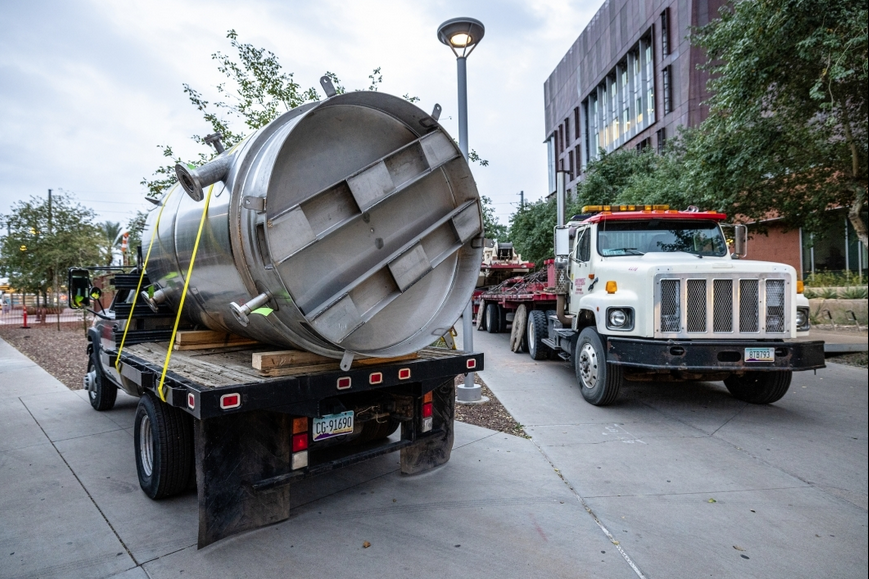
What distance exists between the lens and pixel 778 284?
20.6 ft

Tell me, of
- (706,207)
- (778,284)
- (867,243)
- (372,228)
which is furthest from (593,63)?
(372,228)

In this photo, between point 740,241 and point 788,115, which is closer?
point 740,241

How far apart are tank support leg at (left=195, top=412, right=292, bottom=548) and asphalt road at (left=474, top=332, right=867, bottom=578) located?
7.63 ft

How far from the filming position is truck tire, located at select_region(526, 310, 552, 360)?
10.9 m

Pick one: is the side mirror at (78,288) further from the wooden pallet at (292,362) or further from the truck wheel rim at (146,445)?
the wooden pallet at (292,362)

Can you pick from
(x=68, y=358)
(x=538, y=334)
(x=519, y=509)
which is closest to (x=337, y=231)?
(x=519, y=509)

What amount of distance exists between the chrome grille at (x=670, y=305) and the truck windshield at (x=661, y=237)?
4.81 feet

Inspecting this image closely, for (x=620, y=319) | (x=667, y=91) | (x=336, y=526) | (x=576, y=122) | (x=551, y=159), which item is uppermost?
(x=576, y=122)

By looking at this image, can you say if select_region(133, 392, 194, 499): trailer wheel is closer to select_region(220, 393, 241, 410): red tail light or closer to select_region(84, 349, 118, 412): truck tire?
select_region(220, 393, 241, 410): red tail light

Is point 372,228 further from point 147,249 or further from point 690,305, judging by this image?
point 690,305

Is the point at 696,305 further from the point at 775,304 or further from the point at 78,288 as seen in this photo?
the point at 78,288

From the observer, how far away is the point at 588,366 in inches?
289

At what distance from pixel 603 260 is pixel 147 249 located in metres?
5.76

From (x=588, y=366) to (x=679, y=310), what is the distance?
155 centimetres
